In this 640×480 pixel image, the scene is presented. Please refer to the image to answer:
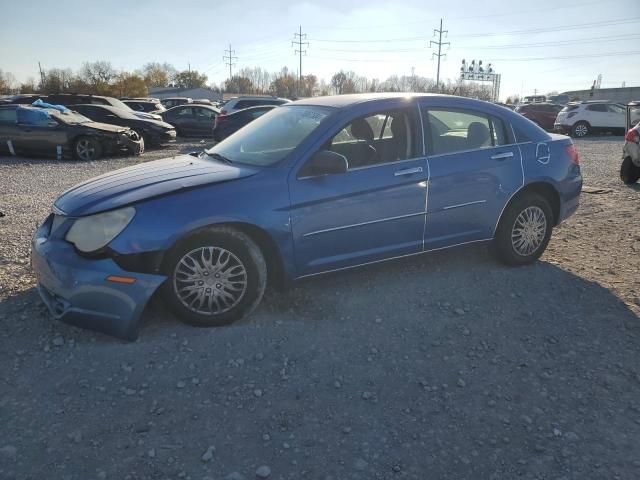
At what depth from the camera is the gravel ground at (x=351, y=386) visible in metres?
2.39

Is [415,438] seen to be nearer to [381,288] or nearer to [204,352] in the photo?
[204,352]

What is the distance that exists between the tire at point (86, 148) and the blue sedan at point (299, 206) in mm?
10304

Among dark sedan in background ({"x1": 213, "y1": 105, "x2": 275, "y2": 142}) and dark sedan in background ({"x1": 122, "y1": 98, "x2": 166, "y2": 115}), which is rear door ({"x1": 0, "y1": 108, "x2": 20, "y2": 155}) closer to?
dark sedan in background ({"x1": 213, "y1": 105, "x2": 275, "y2": 142})

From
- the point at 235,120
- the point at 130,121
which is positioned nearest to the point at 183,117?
the point at 130,121

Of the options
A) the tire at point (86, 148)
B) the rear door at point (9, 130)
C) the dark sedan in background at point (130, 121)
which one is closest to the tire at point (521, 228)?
the tire at point (86, 148)

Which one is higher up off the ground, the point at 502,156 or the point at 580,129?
the point at 502,156

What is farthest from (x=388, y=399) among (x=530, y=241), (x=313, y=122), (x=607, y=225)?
(x=607, y=225)

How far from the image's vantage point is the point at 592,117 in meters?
22.7

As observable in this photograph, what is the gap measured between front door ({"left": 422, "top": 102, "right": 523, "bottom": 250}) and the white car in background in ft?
69.1

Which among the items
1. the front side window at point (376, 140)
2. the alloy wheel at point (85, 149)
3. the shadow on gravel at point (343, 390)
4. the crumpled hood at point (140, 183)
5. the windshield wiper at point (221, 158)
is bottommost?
the shadow on gravel at point (343, 390)

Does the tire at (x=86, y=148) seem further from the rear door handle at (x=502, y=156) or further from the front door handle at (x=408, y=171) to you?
the rear door handle at (x=502, y=156)

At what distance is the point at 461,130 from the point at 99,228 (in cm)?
311

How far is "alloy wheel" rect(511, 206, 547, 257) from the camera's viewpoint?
4719 mm

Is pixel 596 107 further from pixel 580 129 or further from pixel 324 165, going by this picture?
pixel 324 165
